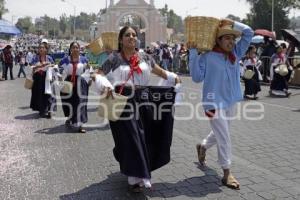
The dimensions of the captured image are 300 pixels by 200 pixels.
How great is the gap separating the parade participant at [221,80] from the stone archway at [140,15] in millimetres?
71190

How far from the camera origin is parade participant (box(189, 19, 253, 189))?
580 cm

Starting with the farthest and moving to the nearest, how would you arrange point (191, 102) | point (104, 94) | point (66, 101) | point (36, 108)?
point (191, 102) < point (36, 108) < point (66, 101) < point (104, 94)

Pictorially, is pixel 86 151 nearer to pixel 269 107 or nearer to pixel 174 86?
pixel 174 86

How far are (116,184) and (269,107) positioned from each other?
8.01m

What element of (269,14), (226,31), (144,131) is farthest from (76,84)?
(269,14)

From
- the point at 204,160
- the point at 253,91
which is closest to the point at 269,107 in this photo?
the point at 253,91

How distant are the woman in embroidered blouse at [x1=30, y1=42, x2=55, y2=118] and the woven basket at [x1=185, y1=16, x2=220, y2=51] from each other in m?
6.35

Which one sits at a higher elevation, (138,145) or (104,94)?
(104,94)

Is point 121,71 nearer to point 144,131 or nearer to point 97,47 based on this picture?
point 144,131

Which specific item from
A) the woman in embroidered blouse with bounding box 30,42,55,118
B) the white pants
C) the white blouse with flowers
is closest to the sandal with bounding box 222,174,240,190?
the white pants

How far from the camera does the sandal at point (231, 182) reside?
18.6ft

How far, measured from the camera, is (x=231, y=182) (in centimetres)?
570

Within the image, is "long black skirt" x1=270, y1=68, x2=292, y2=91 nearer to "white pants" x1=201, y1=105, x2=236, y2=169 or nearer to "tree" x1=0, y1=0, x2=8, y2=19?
"white pants" x1=201, y1=105, x2=236, y2=169

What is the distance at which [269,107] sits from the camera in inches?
513
